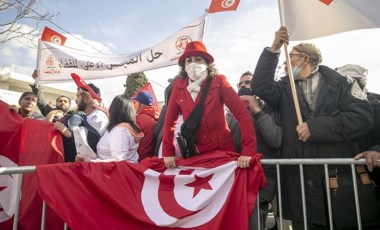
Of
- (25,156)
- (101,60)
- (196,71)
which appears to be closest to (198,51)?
(196,71)

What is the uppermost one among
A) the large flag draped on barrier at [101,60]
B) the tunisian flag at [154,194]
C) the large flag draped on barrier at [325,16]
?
the large flag draped on barrier at [101,60]

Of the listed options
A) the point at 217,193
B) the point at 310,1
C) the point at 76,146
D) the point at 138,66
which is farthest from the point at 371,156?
the point at 138,66

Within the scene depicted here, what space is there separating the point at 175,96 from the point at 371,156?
185 cm

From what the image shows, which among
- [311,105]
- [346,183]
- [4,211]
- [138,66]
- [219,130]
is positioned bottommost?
[4,211]

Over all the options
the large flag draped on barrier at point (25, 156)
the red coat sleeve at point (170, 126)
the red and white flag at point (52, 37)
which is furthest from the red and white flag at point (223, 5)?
the red and white flag at point (52, 37)

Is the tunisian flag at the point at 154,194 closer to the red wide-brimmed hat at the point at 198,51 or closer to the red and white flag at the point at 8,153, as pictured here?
the red and white flag at the point at 8,153

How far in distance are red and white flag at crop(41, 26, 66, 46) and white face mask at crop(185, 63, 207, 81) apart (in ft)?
12.8

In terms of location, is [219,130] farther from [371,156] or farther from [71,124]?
[71,124]

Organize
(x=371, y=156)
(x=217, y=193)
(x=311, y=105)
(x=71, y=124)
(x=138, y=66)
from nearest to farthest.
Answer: (x=371, y=156), (x=217, y=193), (x=311, y=105), (x=71, y=124), (x=138, y=66)

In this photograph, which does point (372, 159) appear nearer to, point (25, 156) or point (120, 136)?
point (120, 136)

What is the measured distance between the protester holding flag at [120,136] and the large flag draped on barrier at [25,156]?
378mm

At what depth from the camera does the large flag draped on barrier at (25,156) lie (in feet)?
9.66

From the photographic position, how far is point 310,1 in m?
3.15

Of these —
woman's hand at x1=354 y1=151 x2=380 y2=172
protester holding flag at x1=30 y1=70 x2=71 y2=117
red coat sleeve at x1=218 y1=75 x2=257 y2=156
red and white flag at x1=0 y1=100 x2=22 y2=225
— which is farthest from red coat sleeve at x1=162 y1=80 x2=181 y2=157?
protester holding flag at x1=30 y1=70 x2=71 y2=117
